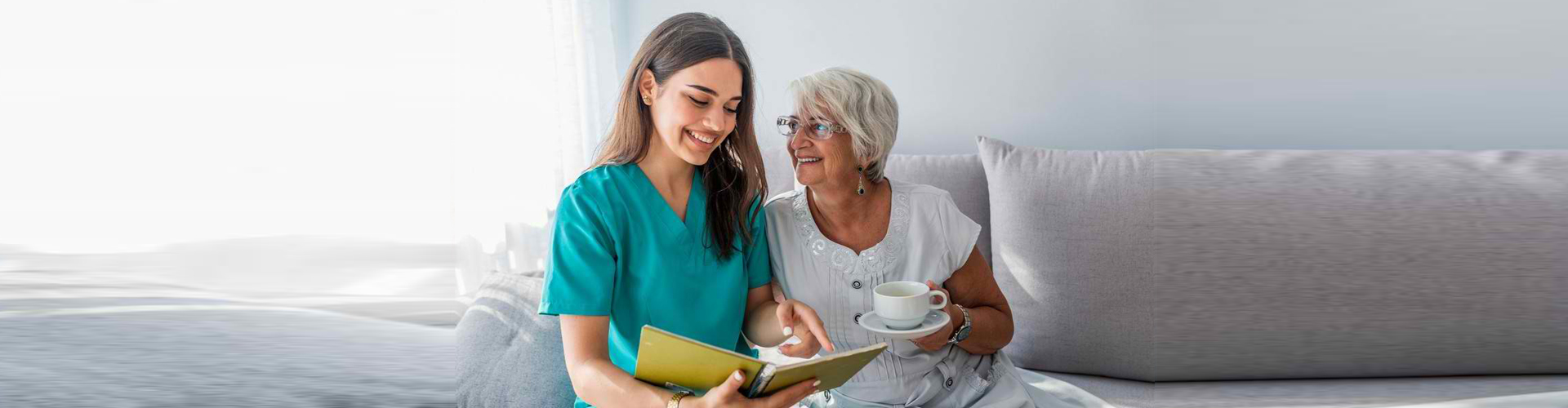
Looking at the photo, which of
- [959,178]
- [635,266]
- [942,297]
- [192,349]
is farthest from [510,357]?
[959,178]

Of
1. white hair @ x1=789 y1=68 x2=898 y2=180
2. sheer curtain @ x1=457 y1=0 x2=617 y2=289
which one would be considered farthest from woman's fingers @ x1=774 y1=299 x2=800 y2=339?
sheer curtain @ x1=457 y1=0 x2=617 y2=289

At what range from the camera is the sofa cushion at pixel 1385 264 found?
1.27 meters

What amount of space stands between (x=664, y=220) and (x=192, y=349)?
2.00 ft

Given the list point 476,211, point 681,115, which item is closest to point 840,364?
point 681,115

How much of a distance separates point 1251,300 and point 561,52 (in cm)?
172

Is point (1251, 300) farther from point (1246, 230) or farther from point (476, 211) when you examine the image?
point (476, 211)

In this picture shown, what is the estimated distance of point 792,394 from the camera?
1.13 metres

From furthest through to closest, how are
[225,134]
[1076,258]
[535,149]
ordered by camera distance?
[535,149]
[1076,258]
[225,134]

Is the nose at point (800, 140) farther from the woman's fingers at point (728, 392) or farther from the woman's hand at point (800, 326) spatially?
the woman's fingers at point (728, 392)

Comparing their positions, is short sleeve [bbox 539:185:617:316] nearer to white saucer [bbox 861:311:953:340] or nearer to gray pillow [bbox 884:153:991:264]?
white saucer [bbox 861:311:953:340]

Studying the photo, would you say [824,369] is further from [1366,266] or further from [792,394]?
[1366,266]

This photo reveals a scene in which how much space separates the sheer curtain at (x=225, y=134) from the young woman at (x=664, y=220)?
0.19m

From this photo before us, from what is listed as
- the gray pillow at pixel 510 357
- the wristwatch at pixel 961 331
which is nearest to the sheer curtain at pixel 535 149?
the gray pillow at pixel 510 357

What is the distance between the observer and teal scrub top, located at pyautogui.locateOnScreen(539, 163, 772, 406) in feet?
4.08
